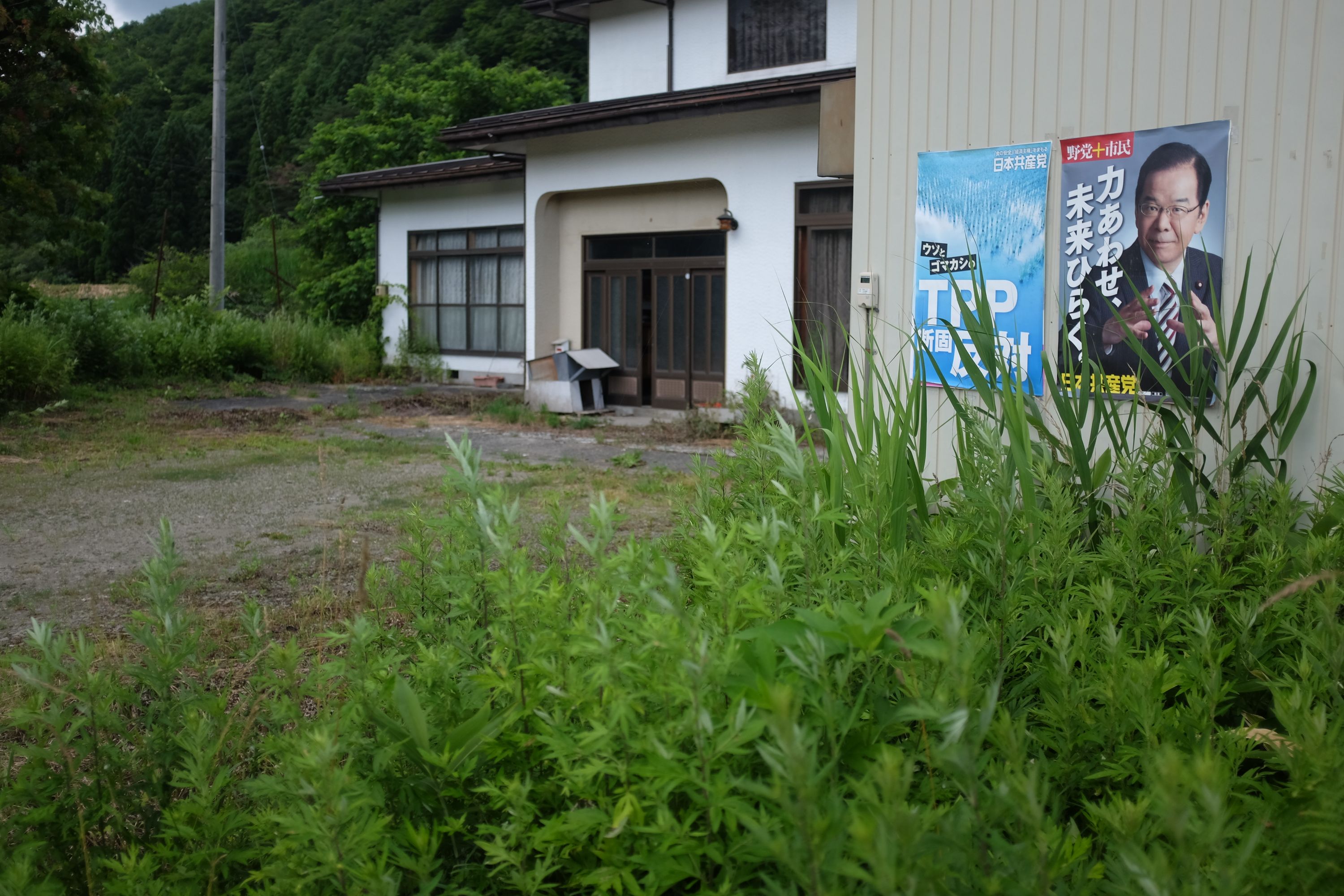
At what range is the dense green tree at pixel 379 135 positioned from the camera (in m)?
23.0

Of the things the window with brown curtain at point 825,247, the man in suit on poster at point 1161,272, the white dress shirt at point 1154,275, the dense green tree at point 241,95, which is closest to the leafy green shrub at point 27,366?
the window with brown curtain at point 825,247

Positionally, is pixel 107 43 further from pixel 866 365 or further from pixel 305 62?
pixel 305 62

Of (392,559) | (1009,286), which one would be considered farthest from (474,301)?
(1009,286)

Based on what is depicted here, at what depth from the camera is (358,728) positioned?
5.86 feet

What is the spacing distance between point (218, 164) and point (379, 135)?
18.3 feet

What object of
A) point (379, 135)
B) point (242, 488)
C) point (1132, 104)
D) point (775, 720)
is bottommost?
point (242, 488)

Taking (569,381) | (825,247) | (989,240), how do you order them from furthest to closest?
(569,381)
(825,247)
(989,240)

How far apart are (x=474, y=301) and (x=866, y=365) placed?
15.9 metres

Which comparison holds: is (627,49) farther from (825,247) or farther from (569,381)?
(825,247)

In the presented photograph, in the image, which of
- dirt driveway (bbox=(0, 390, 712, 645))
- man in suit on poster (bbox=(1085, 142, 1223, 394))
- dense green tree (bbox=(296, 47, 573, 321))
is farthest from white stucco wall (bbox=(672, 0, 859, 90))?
man in suit on poster (bbox=(1085, 142, 1223, 394))

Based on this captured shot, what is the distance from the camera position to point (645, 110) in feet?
44.4

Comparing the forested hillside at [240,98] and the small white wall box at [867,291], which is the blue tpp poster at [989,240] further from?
the forested hillside at [240,98]

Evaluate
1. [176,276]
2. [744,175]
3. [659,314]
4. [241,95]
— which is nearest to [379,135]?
[176,276]

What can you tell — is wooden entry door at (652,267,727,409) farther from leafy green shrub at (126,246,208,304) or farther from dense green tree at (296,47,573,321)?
leafy green shrub at (126,246,208,304)
